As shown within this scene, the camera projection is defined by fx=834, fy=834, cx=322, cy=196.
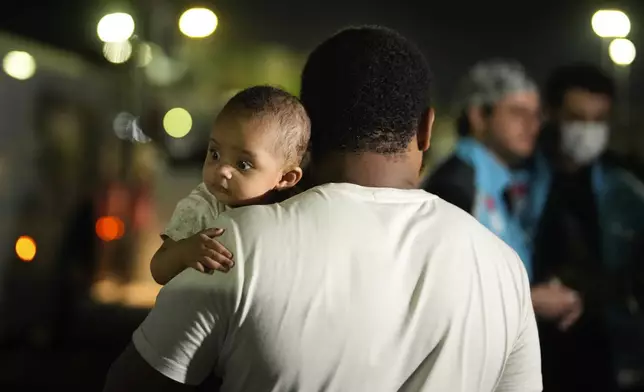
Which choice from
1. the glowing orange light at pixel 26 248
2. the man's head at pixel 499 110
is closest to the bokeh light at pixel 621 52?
the man's head at pixel 499 110

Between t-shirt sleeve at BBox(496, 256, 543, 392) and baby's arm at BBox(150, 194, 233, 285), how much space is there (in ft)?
1.61

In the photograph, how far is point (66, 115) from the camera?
5609 mm

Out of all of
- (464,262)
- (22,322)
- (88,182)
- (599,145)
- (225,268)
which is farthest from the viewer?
(88,182)

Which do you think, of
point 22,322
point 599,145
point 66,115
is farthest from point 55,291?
point 599,145

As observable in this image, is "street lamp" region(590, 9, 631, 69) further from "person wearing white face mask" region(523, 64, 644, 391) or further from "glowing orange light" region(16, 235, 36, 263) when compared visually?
"glowing orange light" region(16, 235, 36, 263)

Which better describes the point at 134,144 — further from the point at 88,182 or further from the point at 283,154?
the point at 283,154

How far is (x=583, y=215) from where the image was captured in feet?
9.77

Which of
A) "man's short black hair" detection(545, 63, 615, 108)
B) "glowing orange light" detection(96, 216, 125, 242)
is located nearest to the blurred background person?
"glowing orange light" detection(96, 216, 125, 242)

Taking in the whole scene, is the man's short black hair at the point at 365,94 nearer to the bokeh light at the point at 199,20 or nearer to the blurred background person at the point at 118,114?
the bokeh light at the point at 199,20

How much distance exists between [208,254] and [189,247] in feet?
0.21

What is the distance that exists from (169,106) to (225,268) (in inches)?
188

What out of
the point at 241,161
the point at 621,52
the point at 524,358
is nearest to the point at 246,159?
the point at 241,161

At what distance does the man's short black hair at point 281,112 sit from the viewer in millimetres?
1242

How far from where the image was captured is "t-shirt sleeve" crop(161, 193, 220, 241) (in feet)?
4.19
